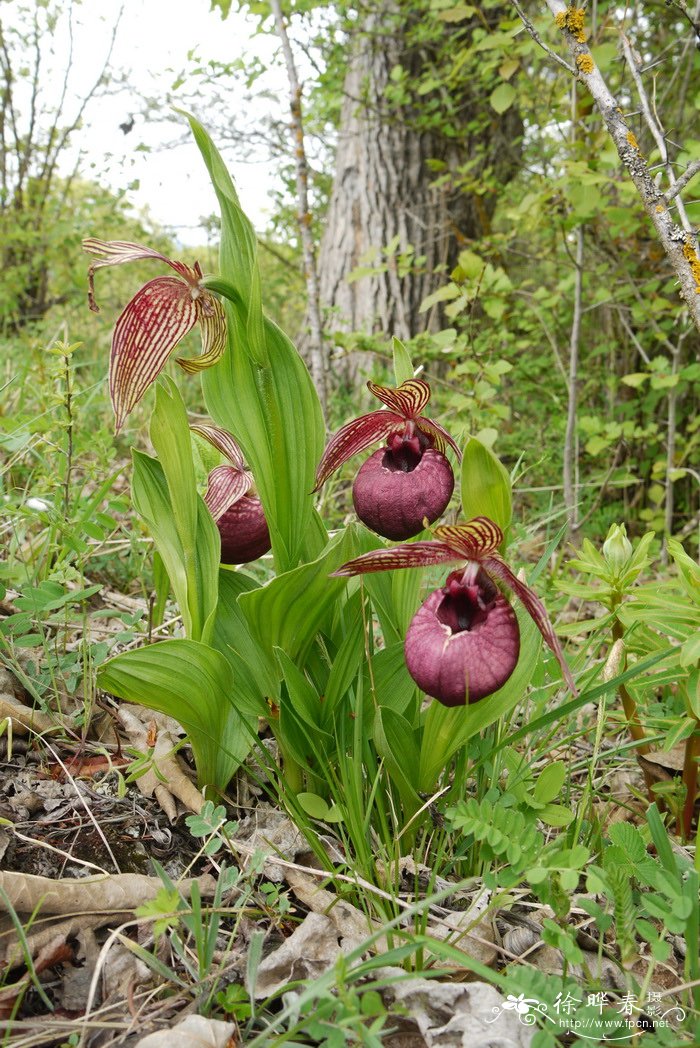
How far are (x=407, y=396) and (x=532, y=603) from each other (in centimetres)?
41

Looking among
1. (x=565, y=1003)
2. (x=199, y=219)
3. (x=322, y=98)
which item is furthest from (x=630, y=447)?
(x=199, y=219)

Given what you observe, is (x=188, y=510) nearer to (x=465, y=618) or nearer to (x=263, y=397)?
(x=263, y=397)

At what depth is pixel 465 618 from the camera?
40.6 inches

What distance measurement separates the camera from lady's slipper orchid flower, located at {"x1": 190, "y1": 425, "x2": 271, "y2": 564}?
1.34 m

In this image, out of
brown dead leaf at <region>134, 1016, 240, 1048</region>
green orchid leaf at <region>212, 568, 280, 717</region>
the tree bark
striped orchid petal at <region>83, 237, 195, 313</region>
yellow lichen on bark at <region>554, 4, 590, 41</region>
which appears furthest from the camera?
the tree bark

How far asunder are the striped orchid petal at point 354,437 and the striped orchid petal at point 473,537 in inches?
10.5

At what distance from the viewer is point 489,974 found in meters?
0.79

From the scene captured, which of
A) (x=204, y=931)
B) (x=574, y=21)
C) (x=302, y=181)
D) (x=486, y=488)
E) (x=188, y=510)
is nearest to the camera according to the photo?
(x=204, y=931)

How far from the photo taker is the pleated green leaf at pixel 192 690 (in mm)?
1087

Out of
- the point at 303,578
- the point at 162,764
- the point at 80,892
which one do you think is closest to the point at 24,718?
the point at 162,764

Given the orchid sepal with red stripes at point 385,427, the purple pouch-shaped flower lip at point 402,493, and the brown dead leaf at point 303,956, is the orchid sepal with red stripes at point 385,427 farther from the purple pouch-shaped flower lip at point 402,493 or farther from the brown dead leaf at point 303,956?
the brown dead leaf at point 303,956

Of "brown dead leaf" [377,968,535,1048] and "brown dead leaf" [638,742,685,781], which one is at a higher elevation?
"brown dead leaf" [638,742,685,781]

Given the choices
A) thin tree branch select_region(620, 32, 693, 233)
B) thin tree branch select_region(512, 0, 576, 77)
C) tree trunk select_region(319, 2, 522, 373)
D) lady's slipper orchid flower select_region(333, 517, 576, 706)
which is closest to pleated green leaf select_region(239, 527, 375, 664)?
lady's slipper orchid flower select_region(333, 517, 576, 706)

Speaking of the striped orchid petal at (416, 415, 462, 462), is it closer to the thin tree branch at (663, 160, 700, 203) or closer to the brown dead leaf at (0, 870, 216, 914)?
the thin tree branch at (663, 160, 700, 203)
